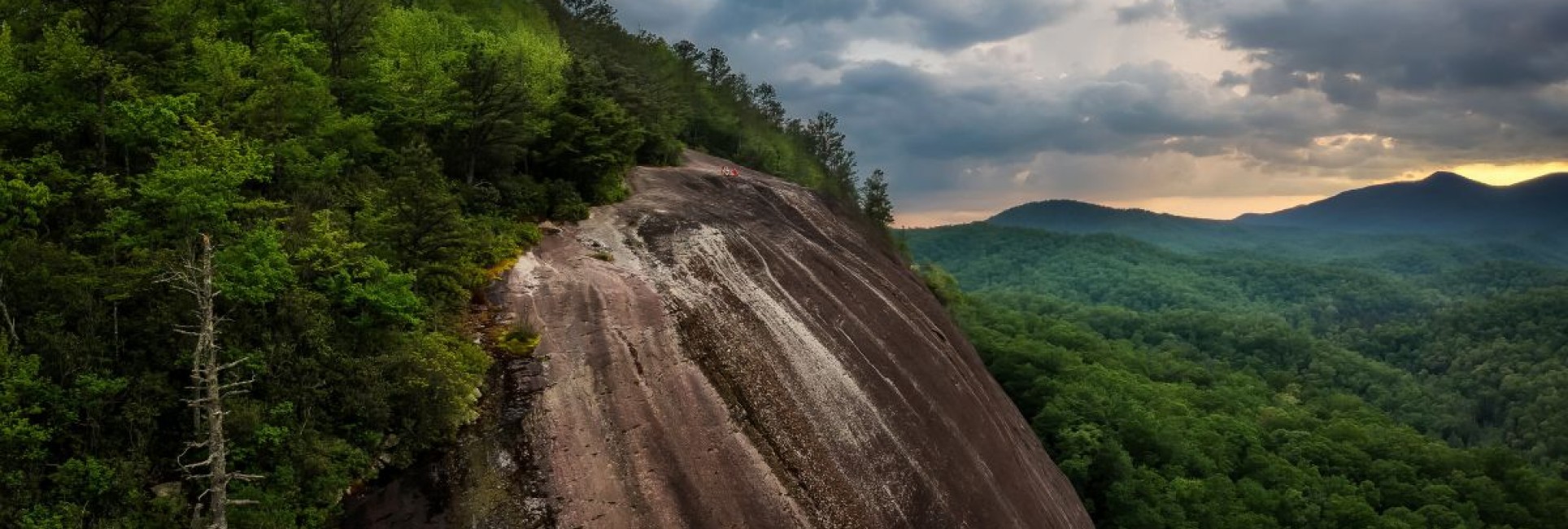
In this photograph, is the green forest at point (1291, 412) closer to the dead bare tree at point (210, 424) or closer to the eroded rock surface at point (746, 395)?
the eroded rock surface at point (746, 395)

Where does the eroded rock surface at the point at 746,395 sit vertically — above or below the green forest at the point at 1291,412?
above

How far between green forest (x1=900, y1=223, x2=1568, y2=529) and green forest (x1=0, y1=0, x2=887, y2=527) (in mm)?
33408

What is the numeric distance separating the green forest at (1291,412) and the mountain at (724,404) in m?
21.6

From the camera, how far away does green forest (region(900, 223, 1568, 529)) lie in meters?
42.2

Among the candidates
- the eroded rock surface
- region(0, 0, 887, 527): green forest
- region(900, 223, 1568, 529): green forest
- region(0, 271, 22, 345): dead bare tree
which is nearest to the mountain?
the eroded rock surface

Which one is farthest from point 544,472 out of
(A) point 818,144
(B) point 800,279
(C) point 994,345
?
(A) point 818,144

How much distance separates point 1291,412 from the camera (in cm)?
6506

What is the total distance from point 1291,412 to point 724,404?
6779cm

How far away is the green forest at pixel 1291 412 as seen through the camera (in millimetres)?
42219

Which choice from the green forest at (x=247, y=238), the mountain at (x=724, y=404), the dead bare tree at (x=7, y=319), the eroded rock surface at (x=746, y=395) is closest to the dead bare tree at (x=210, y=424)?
the green forest at (x=247, y=238)

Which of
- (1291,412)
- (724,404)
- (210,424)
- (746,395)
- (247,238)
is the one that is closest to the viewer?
(210,424)

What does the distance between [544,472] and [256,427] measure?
4.57 meters

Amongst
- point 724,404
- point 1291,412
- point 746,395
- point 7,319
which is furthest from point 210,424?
point 1291,412

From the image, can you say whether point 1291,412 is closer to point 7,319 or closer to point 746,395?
point 746,395
